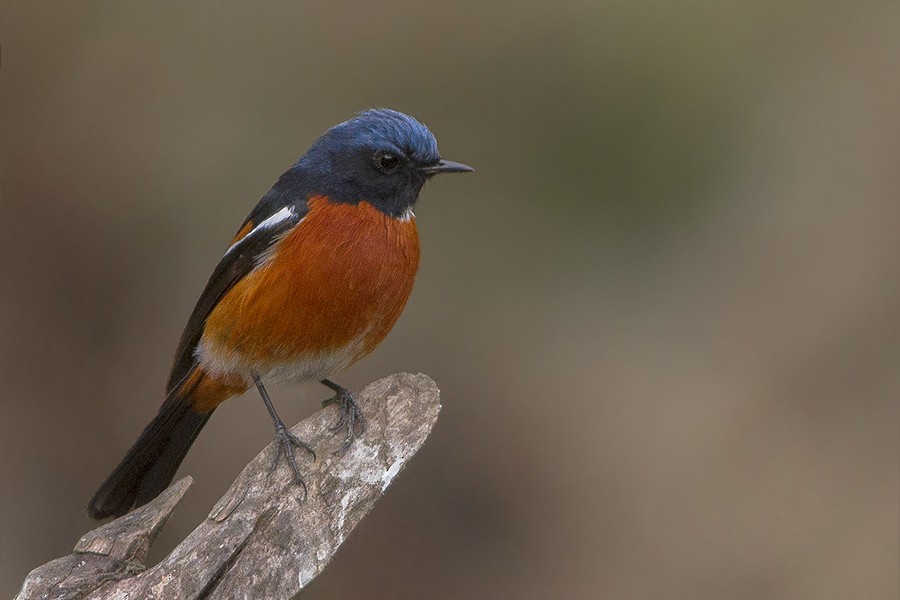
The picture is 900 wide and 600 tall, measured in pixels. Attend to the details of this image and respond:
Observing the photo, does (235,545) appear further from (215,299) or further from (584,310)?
(584,310)

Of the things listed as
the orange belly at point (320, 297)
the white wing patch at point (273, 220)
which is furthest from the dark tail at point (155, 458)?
the white wing patch at point (273, 220)

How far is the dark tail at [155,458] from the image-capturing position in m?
5.66

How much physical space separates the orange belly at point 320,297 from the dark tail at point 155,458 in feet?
1.29

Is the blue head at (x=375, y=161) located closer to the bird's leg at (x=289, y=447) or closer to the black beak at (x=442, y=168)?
the black beak at (x=442, y=168)

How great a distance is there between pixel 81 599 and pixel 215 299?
1.81 m

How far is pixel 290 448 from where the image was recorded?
4672 mm

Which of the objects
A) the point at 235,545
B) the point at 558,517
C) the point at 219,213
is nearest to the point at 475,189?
the point at 219,213

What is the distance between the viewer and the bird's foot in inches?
177

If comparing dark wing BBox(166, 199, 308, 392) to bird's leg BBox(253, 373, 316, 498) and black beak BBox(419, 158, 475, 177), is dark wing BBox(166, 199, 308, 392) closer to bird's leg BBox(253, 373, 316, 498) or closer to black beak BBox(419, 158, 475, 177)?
black beak BBox(419, 158, 475, 177)

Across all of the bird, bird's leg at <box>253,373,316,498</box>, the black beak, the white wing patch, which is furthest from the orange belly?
bird's leg at <box>253,373,316,498</box>

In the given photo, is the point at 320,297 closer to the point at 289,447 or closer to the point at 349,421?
the point at 349,421

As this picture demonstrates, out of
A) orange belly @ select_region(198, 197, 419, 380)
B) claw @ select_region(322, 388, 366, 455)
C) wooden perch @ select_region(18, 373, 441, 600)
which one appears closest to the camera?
wooden perch @ select_region(18, 373, 441, 600)

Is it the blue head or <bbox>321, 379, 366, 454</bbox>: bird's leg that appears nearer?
<bbox>321, 379, 366, 454</bbox>: bird's leg

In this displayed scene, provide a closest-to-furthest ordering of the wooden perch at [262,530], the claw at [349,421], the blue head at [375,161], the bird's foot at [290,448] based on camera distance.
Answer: the wooden perch at [262,530]
the bird's foot at [290,448]
the claw at [349,421]
the blue head at [375,161]
